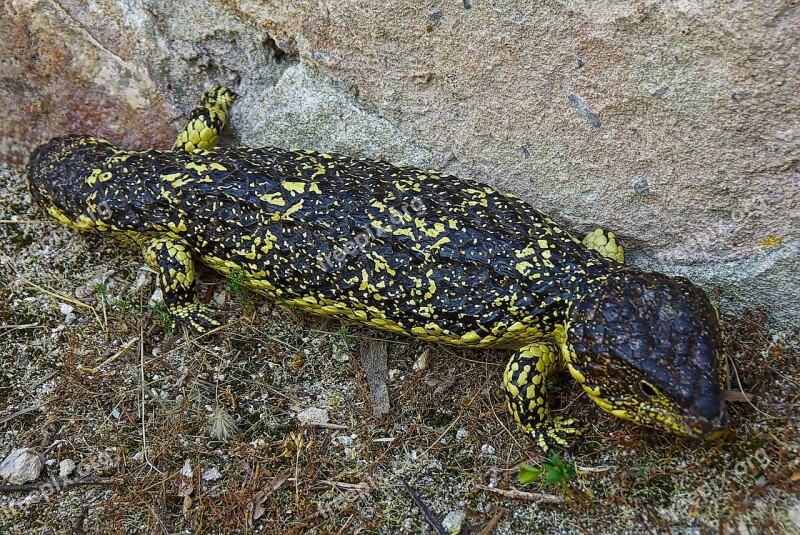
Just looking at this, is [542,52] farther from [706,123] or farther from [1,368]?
[1,368]

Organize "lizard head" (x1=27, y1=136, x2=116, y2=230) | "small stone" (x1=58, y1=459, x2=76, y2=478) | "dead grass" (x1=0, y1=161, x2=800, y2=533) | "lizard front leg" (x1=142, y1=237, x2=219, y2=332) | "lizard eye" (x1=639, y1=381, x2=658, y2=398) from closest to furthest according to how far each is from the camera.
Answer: "lizard eye" (x1=639, y1=381, x2=658, y2=398), "dead grass" (x1=0, y1=161, x2=800, y2=533), "small stone" (x1=58, y1=459, x2=76, y2=478), "lizard front leg" (x1=142, y1=237, x2=219, y2=332), "lizard head" (x1=27, y1=136, x2=116, y2=230)

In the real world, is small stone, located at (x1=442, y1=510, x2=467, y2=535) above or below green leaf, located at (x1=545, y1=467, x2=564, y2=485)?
below

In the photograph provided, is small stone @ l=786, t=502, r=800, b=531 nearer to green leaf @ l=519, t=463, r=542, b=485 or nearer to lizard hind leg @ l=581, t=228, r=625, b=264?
green leaf @ l=519, t=463, r=542, b=485

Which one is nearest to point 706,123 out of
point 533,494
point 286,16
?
point 533,494

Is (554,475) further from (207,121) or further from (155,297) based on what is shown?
(207,121)

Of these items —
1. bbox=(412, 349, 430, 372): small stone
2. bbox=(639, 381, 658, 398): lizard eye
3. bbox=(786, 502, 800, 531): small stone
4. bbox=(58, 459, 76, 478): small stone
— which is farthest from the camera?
bbox=(412, 349, 430, 372): small stone

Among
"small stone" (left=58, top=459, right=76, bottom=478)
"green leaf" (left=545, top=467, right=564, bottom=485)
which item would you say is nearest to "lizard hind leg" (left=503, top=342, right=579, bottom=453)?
"green leaf" (left=545, top=467, right=564, bottom=485)
